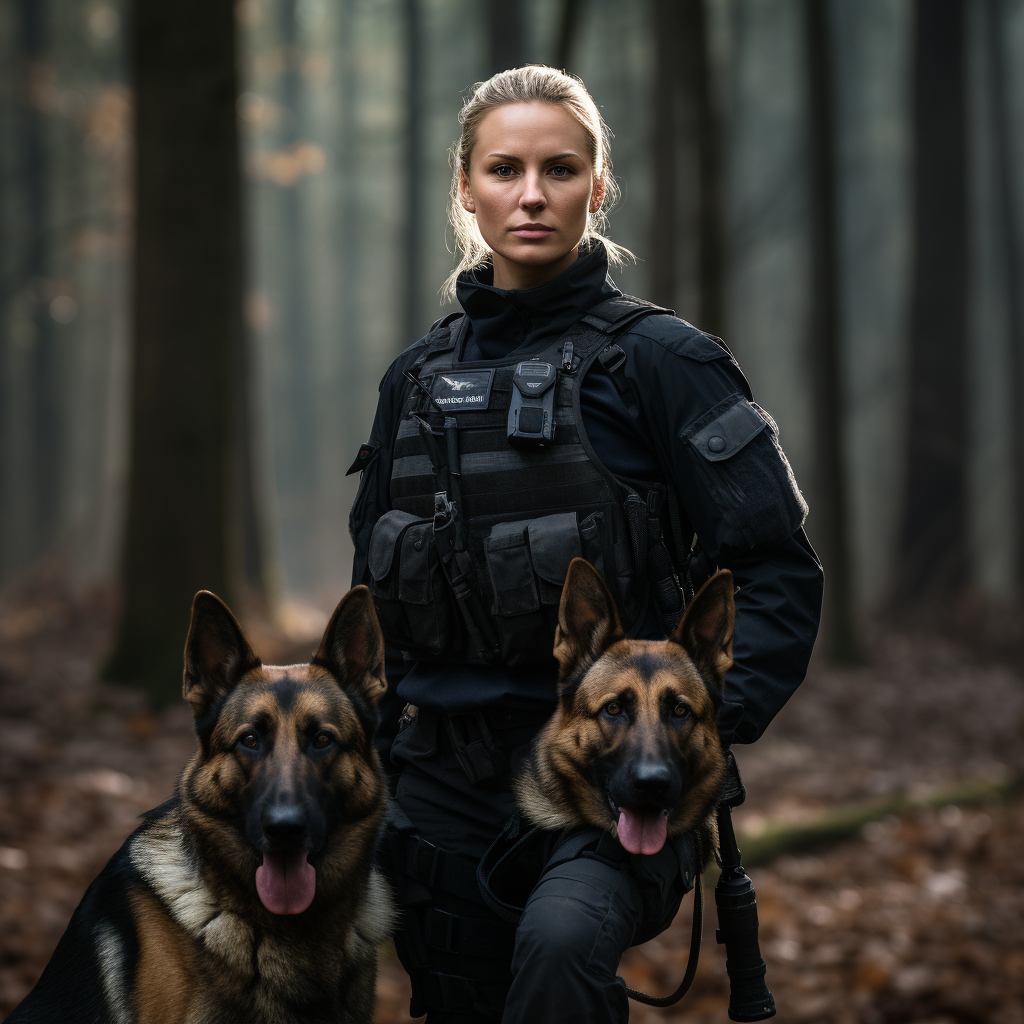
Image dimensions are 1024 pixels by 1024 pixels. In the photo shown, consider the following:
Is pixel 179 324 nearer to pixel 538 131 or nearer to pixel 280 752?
pixel 538 131

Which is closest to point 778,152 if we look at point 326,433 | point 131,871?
point 326,433

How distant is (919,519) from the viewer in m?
Answer: 14.3

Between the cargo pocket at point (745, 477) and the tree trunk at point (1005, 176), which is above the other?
the tree trunk at point (1005, 176)

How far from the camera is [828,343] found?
11594 millimetres

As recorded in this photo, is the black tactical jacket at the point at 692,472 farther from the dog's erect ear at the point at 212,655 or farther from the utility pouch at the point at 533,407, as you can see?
the dog's erect ear at the point at 212,655

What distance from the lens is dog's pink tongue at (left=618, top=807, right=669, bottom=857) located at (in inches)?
94.3

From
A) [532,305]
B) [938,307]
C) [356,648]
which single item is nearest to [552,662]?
[356,648]

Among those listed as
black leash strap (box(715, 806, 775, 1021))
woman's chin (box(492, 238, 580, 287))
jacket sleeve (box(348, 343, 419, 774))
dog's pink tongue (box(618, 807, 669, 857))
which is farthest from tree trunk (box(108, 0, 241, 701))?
dog's pink tongue (box(618, 807, 669, 857))

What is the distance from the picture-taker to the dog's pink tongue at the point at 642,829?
2.40 meters

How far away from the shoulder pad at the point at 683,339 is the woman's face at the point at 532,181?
1.14 feet

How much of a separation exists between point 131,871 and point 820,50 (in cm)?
1202

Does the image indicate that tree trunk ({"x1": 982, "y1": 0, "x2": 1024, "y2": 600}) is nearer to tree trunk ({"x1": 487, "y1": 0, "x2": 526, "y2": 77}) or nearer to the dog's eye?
tree trunk ({"x1": 487, "y1": 0, "x2": 526, "y2": 77})

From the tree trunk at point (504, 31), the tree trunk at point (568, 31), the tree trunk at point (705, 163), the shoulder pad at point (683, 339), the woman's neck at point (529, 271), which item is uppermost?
the tree trunk at point (504, 31)

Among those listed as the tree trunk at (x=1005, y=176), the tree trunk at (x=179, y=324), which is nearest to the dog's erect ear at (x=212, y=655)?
the tree trunk at (x=179, y=324)
